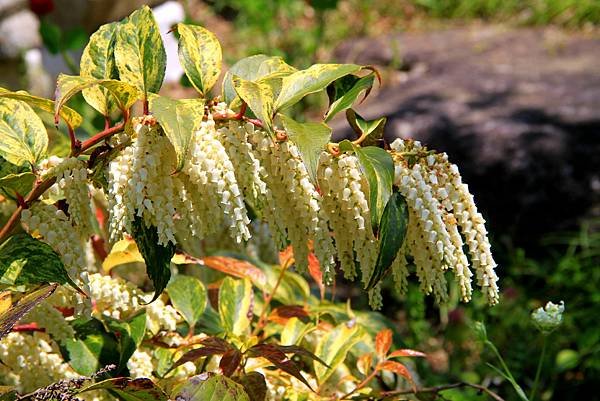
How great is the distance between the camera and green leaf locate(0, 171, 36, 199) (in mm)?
1092

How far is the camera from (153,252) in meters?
1.07

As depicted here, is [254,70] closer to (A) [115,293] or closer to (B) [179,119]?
(B) [179,119]

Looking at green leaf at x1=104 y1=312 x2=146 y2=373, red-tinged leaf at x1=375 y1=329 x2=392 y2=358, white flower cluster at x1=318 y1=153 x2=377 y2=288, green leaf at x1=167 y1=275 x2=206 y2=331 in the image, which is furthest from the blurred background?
white flower cluster at x1=318 y1=153 x2=377 y2=288

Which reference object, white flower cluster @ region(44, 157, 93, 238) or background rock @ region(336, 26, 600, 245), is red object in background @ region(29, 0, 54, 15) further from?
white flower cluster @ region(44, 157, 93, 238)

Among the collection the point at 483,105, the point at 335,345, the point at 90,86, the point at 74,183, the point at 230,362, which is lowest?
the point at 483,105

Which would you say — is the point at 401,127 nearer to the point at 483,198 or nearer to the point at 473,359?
the point at 483,198

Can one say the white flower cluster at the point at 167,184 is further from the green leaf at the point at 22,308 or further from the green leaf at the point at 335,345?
the green leaf at the point at 335,345

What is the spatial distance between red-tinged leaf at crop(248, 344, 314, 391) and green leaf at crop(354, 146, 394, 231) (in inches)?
11.5

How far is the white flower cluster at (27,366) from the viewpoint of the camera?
4.34 ft

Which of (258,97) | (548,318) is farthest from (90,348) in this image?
(548,318)

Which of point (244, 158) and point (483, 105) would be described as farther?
point (483, 105)

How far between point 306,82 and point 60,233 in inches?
13.3

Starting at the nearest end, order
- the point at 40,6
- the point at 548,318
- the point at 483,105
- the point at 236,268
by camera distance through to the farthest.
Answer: the point at 548,318 < the point at 236,268 < the point at 40,6 < the point at 483,105

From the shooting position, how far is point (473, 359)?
2857 millimetres
